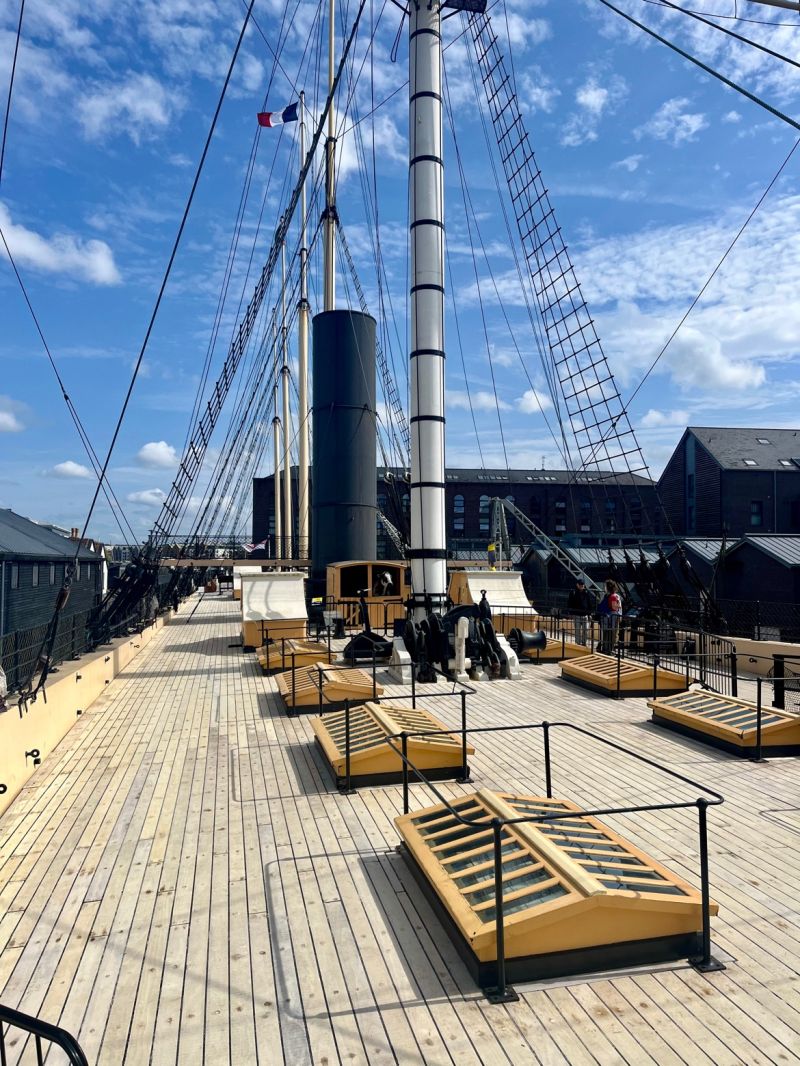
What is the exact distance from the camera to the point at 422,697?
Result: 12.2 m

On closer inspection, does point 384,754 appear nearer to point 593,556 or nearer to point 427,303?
point 427,303

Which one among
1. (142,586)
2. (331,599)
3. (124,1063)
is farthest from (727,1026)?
(331,599)

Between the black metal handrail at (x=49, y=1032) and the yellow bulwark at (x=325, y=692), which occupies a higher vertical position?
the black metal handrail at (x=49, y=1032)

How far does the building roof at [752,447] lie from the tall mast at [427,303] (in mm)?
33081

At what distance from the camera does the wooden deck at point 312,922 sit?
3.49m

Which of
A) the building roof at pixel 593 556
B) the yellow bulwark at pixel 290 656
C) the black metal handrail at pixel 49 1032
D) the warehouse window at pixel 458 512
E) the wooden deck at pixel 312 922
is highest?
the warehouse window at pixel 458 512

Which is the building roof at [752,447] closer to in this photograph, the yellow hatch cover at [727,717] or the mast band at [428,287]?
the mast band at [428,287]

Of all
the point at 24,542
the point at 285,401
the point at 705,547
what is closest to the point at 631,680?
the point at 24,542

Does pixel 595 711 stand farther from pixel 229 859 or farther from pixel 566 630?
pixel 566 630

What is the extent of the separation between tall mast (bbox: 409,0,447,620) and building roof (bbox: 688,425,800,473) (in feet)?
Result: 109

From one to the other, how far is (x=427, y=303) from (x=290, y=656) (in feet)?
24.8

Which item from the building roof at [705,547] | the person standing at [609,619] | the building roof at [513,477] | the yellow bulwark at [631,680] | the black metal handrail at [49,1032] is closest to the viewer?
the black metal handrail at [49,1032]

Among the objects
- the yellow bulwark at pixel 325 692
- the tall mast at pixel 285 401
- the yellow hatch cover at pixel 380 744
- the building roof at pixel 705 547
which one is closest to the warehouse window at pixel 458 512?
the tall mast at pixel 285 401

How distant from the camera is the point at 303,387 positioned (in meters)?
33.2
